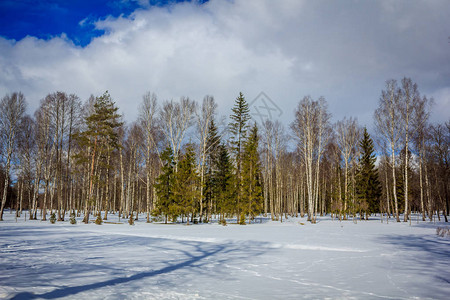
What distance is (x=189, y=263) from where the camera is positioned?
704cm

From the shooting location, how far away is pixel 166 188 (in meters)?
25.3

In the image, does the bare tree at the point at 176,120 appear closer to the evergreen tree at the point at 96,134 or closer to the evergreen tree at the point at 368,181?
the evergreen tree at the point at 96,134

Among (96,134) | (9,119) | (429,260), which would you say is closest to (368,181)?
(429,260)

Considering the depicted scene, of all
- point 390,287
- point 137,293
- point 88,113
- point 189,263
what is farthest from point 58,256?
point 88,113


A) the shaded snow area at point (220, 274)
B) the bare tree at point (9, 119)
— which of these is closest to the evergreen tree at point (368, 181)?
the shaded snow area at point (220, 274)

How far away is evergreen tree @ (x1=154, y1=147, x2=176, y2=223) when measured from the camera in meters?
24.3

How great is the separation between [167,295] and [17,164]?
38.1 meters

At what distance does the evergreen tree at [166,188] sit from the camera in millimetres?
24328

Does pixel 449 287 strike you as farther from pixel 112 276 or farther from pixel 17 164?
pixel 17 164

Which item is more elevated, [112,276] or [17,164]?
[17,164]

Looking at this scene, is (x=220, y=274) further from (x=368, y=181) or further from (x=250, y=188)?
(x=368, y=181)

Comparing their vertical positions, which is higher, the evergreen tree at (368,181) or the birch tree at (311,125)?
the birch tree at (311,125)

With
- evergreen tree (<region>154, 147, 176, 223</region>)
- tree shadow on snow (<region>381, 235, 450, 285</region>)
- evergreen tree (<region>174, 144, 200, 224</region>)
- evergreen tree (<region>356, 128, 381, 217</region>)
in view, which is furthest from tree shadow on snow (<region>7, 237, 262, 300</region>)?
evergreen tree (<region>356, 128, 381, 217</region>)

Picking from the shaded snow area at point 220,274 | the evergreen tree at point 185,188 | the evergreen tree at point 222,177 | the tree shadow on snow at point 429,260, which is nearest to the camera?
the shaded snow area at point 220,274
